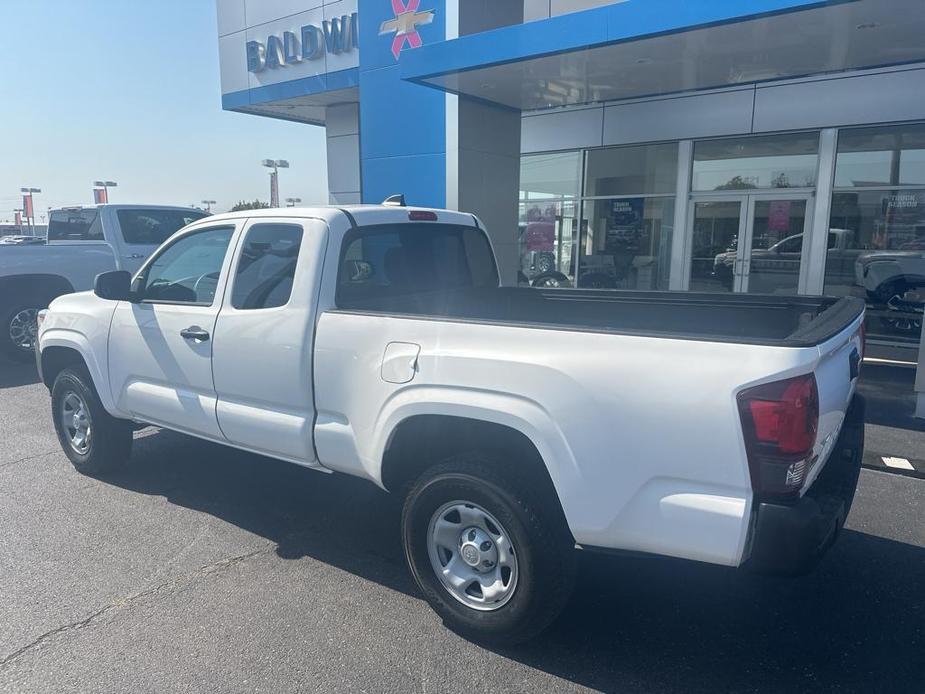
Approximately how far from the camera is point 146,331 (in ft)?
14.5

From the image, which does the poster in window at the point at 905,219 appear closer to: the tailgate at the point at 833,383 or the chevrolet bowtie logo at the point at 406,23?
the chevrolet bowtie logo at the point at 406,23

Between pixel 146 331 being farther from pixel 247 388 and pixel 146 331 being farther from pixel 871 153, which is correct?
pixel 871 153

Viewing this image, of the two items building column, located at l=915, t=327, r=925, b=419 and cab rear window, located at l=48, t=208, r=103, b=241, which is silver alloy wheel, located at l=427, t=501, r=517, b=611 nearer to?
building column, located at l=915, t=327, r=925, b=419

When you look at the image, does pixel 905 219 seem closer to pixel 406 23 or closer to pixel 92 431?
pixel 406 23

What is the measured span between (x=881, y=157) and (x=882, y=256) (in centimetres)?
141

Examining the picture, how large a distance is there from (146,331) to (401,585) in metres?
2.35

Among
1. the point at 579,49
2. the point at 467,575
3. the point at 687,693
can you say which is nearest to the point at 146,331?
the point at 467,575

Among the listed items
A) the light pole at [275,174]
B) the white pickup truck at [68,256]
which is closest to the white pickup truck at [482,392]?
the white pickup truck at [68,256]

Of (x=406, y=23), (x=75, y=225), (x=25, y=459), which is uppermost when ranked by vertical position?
(x=406, y=23)

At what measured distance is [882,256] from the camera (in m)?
9.98

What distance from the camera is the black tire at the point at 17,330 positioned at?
8.77 meters

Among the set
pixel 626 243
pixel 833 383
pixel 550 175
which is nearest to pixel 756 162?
pixel 626 243

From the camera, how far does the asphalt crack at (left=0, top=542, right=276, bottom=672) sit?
3.00m

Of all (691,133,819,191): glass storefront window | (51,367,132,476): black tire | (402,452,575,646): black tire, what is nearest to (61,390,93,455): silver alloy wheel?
(51,367,132,476): black tire
